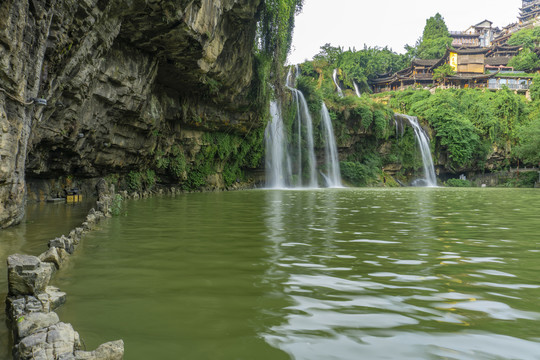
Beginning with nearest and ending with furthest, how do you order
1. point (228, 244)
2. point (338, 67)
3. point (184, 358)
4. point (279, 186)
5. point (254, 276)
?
1. point (184, 358)
2. point (254, 276)
3. point (228, 244)
4. point (279, 186)
5. point (338, 67)

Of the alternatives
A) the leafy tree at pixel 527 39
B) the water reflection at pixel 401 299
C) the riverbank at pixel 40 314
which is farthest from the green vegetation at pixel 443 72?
the riverbank at pixel 40 314

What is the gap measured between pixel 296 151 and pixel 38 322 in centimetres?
2796

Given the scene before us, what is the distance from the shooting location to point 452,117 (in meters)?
40.2

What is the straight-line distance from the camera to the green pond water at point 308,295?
2.24 meters

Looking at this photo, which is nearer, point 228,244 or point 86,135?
point 228,244

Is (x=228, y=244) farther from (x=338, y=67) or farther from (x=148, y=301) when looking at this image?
(x=338, y=67)

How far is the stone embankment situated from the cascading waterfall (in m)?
24.0

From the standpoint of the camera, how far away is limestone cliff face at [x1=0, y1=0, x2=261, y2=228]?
5.86 metres

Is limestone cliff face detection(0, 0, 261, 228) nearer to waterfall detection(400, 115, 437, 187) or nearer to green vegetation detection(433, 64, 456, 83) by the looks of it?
waterfall detection(400, 115, 437, 187)

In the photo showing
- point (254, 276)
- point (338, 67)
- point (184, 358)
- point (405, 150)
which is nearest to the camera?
point (184, 358)

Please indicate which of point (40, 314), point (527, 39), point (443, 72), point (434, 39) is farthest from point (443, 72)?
point (40, 314)

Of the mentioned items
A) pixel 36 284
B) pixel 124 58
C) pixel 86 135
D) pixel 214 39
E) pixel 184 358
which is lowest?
pixel 184 358

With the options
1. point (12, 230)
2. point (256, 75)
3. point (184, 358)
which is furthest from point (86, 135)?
point (184, 358)

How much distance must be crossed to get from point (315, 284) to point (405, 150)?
37447mm
